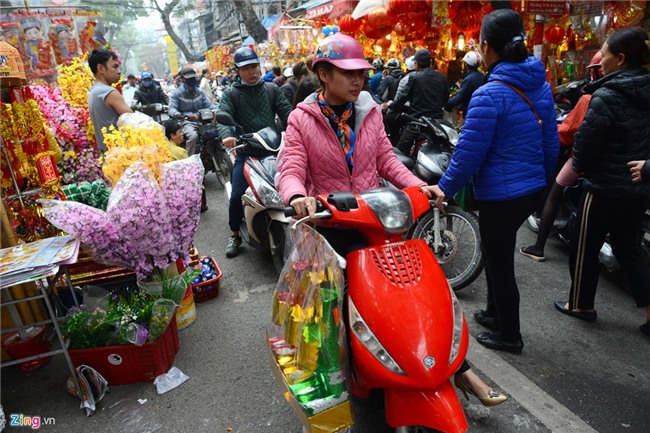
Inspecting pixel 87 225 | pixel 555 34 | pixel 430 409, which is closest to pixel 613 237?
pixel 430 409

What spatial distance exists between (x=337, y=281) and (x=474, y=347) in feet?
5.28

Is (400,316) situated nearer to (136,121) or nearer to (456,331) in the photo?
(456,331)

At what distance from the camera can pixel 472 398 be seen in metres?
2.46

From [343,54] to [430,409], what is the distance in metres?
1.60

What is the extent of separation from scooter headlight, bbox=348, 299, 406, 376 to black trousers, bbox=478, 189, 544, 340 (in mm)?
1230

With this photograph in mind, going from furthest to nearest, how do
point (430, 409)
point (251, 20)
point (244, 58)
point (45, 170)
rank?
point (251, 20) < point (244, 58) < point (45, 170) < point (430, 409)

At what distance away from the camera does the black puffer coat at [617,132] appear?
2.64 meters

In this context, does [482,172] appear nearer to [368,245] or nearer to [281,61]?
[368,245]

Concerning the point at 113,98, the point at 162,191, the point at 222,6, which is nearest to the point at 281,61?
the point at 113,98

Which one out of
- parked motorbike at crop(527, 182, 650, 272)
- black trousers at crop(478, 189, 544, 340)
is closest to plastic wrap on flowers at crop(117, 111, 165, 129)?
black trousers at crop(478, 189, 544, 340)

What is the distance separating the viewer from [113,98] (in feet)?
12.6

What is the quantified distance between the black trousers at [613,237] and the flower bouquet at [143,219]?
2681 mm

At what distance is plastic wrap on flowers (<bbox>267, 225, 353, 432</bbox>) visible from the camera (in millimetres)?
1808

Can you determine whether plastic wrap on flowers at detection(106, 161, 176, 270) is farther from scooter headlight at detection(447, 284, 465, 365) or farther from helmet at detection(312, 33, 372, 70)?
scooter headlight at detection(447, 284, 465, 365)
